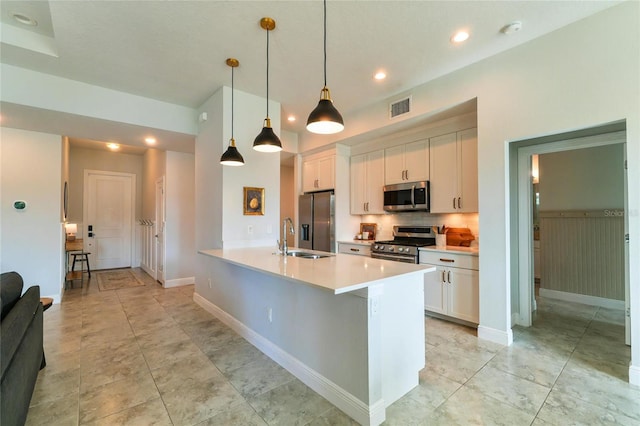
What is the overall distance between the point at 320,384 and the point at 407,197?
279 centimetres

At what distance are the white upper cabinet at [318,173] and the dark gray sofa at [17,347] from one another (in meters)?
3.70

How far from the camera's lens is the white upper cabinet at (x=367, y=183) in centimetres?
449

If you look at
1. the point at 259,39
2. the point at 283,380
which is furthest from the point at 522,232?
the point at 259,39

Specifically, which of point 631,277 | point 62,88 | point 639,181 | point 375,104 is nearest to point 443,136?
point 375,104

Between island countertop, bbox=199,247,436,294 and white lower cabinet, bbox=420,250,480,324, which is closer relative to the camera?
island countertop, bbox=199,247,436,294

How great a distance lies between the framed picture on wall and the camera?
3725mm

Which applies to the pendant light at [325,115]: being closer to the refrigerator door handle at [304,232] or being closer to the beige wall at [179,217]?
the refrigerator door handle at [304,232]

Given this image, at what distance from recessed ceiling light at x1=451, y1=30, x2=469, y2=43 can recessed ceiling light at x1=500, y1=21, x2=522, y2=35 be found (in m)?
0.28

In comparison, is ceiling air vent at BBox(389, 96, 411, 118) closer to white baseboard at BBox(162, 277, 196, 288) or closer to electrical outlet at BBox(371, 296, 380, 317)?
electrical outlet at BBox(371, 296, 380, 317)

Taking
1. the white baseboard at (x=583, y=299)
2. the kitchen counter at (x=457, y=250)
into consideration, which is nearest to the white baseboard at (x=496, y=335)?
the kitchen counter at (x=457, y=250)

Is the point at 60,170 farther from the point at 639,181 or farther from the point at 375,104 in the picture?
the point at 639,181

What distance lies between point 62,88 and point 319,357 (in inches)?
160

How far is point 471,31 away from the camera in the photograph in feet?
8.21

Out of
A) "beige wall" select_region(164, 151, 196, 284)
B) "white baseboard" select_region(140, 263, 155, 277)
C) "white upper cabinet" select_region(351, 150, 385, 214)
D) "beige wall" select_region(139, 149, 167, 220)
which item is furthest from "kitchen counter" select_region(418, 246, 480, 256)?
"white baseboard" select_region(140, 263, 155, 277)
